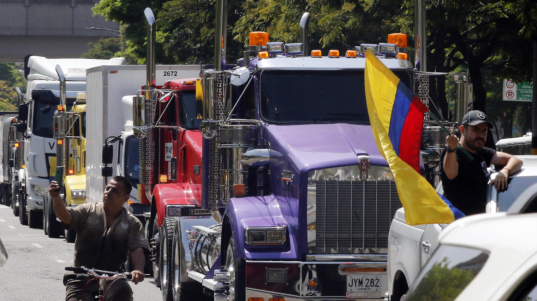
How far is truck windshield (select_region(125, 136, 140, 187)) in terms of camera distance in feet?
50.4

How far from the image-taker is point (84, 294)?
6.69 m

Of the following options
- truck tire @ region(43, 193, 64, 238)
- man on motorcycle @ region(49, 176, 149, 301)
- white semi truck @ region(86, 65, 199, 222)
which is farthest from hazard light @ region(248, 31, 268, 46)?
truck tire @ region(43, 193, 64, 238)

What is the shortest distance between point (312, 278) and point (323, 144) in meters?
1.25

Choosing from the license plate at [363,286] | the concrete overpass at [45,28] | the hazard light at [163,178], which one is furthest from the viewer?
the concrete overpass at [45,28]

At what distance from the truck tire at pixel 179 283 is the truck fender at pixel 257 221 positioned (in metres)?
2.20

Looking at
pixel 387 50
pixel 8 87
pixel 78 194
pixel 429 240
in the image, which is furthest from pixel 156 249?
pixel 8 87

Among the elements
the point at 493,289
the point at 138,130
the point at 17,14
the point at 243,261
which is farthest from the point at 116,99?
the point at 17,14

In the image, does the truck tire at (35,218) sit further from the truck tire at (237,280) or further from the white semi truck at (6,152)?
the truck tire at (237,280)

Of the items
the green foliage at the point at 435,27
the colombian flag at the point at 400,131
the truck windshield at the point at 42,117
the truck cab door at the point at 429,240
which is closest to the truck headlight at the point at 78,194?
the truck windshield at the point at 42,117

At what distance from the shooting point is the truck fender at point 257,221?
8.40m

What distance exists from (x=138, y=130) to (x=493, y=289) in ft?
33.4

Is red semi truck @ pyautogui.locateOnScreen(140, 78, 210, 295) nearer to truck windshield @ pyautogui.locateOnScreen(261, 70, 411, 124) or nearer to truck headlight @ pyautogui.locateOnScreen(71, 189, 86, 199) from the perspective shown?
truck windshield @ pyautogui.locateOnScreen(261, 70, 411, 124)

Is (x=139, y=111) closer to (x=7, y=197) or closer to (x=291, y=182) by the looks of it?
(x=291, y=182)

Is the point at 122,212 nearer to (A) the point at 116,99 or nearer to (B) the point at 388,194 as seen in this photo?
(B) the point at 388,194
